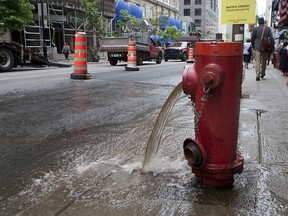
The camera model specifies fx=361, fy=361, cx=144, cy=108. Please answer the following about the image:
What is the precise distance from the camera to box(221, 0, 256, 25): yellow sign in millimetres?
6195

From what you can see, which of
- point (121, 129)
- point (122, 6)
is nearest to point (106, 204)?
point (121, 129)

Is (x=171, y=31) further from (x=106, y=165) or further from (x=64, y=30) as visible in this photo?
(x=106, y=165)

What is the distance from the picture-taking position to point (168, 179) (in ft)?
9.98

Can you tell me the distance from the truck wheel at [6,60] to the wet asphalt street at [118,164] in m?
9.63

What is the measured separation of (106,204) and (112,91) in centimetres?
604

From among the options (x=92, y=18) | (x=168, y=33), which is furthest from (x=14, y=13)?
(x=168, y=33)

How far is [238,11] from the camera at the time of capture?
249 inches

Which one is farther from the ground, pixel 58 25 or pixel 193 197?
pixel 58 25

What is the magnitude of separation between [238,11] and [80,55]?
18.9 feet

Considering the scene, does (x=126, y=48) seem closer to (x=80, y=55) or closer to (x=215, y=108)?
(x=80, y=55)

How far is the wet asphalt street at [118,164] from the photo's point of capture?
2582 mm

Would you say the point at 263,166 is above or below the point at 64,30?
below

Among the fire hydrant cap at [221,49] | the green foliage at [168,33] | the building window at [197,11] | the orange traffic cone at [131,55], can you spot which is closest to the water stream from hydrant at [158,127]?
the fire hydrant cap at [221,49]

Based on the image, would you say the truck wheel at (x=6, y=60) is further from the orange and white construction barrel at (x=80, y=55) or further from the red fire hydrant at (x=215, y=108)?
the red fire hydrant at (x=215, y=108)
